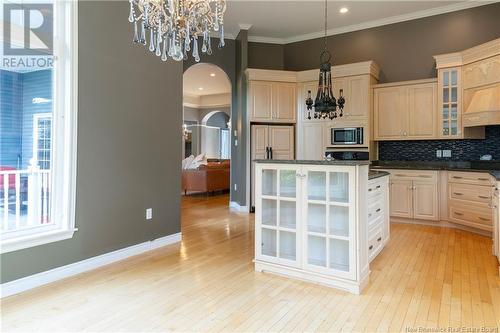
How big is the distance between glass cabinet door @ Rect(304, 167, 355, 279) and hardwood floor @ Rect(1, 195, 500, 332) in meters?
0.22

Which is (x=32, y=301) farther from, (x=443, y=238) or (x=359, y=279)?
(x=443, y=238)

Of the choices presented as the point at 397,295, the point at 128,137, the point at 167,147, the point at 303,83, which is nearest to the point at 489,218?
the point at 397,295

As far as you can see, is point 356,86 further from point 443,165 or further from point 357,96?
point 443,165

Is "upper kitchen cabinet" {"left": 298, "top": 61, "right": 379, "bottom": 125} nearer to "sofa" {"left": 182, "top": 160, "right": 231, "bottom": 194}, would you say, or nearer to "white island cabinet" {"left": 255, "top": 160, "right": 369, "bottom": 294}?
"white island cabinet" {"left": 255, "top": 160, "right": 369, "bottom": 294}

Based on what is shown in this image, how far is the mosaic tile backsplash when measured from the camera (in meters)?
4.77

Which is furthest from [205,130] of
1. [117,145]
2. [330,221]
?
[330,221]

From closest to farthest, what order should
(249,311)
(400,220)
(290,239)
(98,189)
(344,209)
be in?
1. (249,311)
2. (344,209)
3. (290,239)
4. (98,189)
5. (400,220)

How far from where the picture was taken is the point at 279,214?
2873 mm

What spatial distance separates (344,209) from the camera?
2.61 meters

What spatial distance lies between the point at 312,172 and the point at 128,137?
194 cm

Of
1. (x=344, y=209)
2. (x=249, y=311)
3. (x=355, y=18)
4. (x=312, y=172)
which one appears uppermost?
(x=355, y=18)

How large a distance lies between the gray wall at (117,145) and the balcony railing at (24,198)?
24 centimetres

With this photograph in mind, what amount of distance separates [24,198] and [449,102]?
218 inches

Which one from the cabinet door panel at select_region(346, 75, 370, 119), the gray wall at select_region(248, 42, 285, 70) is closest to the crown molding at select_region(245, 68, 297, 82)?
the gray wall at select_region(248, 42, 285, 70)
